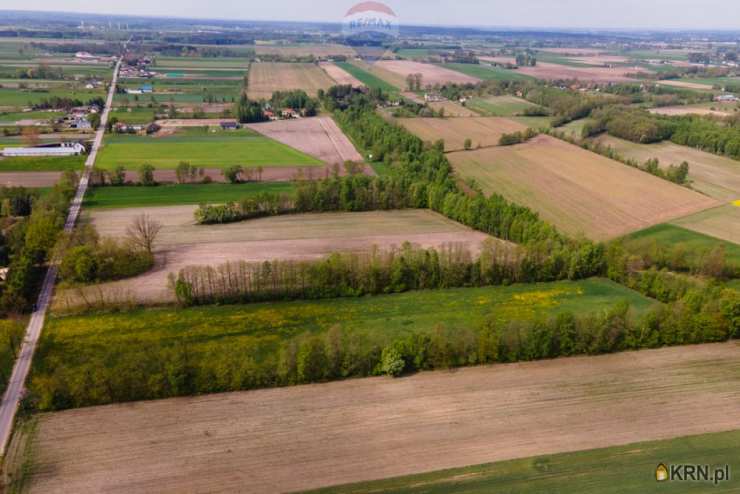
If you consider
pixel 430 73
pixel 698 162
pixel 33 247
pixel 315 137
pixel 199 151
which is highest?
pixel 430 73

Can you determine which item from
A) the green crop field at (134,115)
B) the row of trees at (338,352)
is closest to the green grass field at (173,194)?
the row of trees at (338,352)

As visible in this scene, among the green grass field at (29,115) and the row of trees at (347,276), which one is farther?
the green grass field at (29,115)

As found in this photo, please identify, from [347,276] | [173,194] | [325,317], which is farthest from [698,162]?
[173,194]

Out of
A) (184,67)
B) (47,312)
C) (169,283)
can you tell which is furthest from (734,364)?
(184,67)

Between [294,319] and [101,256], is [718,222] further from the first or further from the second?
[101,256]

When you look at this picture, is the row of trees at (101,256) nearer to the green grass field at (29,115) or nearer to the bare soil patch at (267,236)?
the bare soil patch at (267,236)

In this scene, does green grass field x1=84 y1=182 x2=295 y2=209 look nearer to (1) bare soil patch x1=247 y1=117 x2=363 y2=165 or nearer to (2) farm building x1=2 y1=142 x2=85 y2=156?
(1) bare soil patch x1=247 y1=117 x2=363 y2=165

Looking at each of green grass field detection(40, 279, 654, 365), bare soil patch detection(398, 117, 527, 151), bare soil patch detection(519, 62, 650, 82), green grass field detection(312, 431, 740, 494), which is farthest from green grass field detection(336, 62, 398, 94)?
green grass field detection(312, 431, 740, 494)
